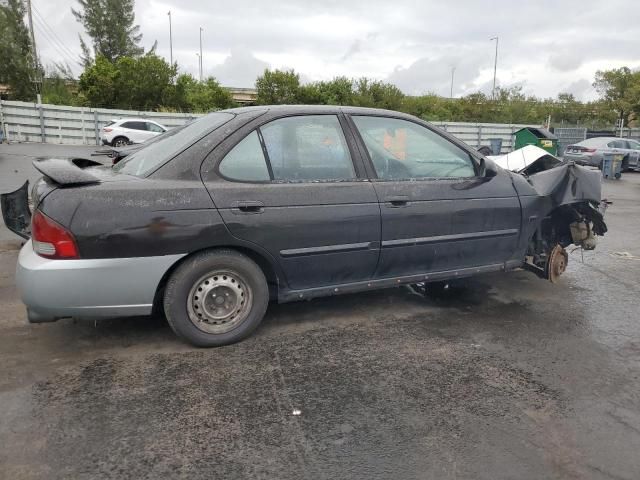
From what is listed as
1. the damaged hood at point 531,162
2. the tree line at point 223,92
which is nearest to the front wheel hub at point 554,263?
the damaged hood at point 531,162

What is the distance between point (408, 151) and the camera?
4.18 m

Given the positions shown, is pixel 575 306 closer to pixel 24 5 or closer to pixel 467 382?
pixel 467 382

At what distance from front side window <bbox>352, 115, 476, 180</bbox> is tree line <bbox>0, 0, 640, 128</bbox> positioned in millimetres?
33129

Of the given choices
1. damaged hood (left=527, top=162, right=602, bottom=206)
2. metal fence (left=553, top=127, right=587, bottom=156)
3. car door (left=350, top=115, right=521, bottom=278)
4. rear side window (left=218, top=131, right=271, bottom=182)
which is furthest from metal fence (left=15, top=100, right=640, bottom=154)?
rear side window (left=218, top=131, right=271, bottom=182)

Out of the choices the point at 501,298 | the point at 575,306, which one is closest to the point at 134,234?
the point at 501,298

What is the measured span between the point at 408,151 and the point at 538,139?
52.6ft

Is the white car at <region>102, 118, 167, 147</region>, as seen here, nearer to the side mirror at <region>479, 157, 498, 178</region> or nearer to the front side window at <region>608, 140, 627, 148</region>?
the front side window at <region>608, 140, 627, 148</region>

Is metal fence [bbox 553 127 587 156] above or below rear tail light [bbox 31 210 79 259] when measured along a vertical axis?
above

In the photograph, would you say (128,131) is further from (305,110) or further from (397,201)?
(397,201)

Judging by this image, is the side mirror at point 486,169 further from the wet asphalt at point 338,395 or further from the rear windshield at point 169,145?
the rear windshield at point 169,145

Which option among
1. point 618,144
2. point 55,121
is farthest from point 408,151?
point 55,121

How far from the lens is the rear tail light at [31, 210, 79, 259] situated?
10.1 feet

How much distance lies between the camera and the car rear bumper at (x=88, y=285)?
3121 millimetres

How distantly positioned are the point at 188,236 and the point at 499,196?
2.58 meters
